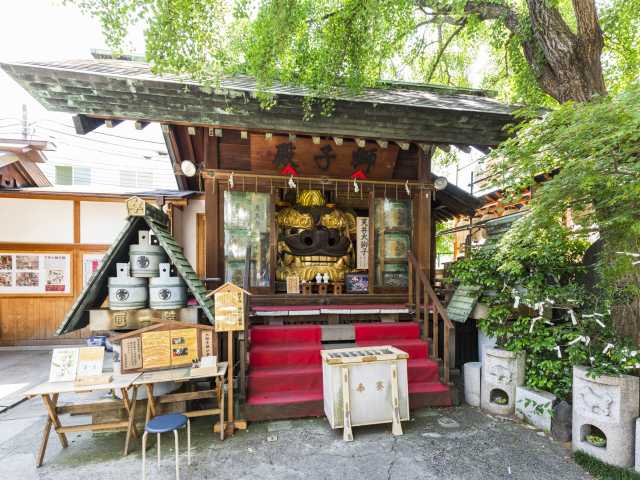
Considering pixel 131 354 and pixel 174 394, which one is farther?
pixel 174 394

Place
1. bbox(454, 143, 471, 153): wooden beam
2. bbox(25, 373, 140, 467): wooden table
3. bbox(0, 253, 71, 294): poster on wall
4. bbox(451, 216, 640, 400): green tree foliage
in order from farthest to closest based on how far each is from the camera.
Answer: bbox(0, 253, 71, 294): poster on wall, bbox(454, 143, 471, 153): wooden beam, bbox(451, 216, 640, 400): green tree foliage, bbox(25, 373, 140, 467): wooden table

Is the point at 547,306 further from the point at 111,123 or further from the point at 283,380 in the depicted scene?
the point at 111,123

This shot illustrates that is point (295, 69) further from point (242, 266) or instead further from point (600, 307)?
point (600, 307)

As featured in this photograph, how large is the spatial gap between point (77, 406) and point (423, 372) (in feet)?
16.4

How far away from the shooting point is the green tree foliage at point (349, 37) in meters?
4.18

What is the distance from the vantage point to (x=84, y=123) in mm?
5047

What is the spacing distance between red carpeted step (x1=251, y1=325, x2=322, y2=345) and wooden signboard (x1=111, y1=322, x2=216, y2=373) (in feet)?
3.81

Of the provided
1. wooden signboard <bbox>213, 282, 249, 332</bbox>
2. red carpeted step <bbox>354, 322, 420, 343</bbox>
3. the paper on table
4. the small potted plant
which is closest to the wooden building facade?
red carpeted step <bbox>354, 322, 420, 343</bbox>

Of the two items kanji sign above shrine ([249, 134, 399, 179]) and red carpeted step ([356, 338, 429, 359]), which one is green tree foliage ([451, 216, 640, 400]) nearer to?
red carpeted step ([356, 338, 429, 359])

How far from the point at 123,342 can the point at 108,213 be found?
21.5 feet

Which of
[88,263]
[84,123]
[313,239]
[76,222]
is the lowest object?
[88,263]

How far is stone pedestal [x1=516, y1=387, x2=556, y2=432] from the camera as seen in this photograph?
4066 mm

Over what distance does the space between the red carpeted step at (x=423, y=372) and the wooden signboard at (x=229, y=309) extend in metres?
2.88

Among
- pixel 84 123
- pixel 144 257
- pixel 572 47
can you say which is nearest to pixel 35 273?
pixel 84 123
